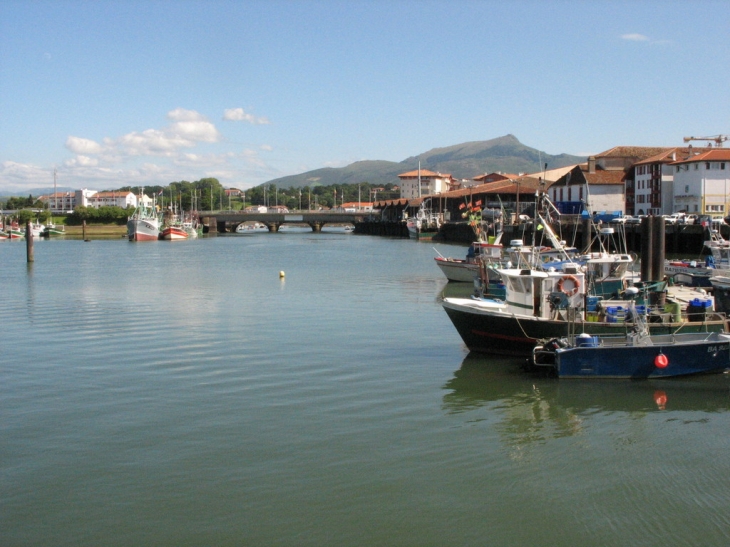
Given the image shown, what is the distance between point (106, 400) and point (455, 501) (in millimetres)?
8412

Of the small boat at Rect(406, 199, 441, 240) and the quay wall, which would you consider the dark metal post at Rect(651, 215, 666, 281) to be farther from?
the small boat at Rect(406, 199, 441, 240)

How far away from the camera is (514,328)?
20.0 meters

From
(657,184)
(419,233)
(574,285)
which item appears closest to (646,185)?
→ (657,184)

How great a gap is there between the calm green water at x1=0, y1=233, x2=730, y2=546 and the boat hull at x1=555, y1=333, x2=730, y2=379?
0.33m

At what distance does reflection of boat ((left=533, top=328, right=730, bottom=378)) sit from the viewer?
17656 mm

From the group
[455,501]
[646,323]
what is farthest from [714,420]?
[455,501]

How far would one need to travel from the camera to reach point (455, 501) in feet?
36.0

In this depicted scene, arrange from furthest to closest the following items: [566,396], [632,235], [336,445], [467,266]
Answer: [632,235]
[467,266]
[566,396]
[336,445]

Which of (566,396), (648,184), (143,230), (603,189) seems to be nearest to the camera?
(566,396)

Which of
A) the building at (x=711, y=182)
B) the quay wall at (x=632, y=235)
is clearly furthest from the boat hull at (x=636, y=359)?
the building at (x=711, y=182)

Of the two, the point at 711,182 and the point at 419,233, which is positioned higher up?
the point at 711,182

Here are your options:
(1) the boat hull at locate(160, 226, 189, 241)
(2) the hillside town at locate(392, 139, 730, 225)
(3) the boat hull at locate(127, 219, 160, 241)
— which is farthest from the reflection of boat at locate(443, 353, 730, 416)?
(1) the boat hull at locate(160, 226, 189, 241)

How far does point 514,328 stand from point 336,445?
8189 millimetres

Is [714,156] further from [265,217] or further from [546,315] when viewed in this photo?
[265,217]
